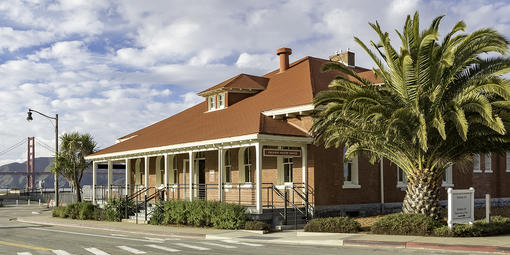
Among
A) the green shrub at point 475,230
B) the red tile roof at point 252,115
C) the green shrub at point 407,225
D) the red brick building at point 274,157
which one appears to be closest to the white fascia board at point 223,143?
the red brick building at point 274,157

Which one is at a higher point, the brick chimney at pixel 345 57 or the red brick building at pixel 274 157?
the brick chimney at pixel 345 57

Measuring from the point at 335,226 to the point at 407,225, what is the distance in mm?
2621

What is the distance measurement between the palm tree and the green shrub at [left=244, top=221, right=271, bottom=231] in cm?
2724

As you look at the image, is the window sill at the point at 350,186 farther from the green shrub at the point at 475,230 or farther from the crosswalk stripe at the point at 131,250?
the crosswalk stripe at the point at 131,250

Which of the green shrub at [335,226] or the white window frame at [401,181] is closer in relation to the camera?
the green shrub at [335,226]

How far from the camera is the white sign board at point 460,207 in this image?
16.1 m

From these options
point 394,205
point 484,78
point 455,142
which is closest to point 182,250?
point 455,142

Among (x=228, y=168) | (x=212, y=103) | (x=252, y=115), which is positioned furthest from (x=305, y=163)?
(x=212, y=103)

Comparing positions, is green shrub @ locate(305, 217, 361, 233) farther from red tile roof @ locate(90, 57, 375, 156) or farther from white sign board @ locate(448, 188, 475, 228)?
red tile roof @ locate(90, 57, 375, 156)

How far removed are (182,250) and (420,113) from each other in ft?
27.1

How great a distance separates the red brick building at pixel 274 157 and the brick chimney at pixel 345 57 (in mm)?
65

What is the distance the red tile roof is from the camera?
74.3ft

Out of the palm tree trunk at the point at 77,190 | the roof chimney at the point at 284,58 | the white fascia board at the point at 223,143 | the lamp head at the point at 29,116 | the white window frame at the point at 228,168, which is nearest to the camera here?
the white fascia board at the point at 223,143

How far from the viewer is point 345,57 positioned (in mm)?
31812
